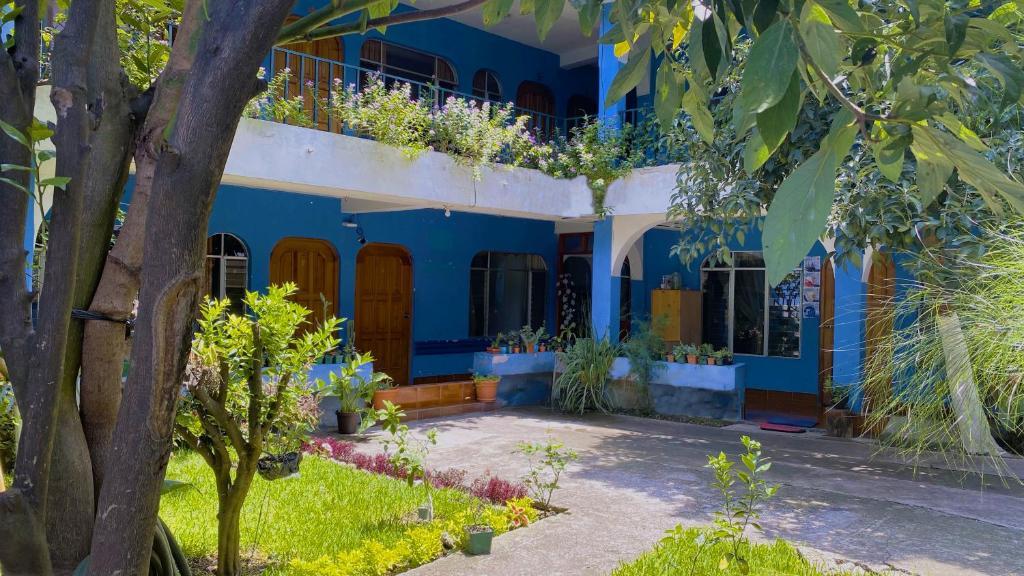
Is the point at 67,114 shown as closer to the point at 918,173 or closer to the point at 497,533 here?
the point at 918,173

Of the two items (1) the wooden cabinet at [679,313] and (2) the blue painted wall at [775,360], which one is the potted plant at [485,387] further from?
(2) the blue painted wall at [775,360]

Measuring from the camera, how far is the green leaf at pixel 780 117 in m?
0.87

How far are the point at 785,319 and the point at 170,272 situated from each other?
11.2m

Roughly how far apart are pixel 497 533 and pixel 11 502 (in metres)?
3.99

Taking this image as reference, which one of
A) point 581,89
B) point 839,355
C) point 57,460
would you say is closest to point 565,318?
point 581,89

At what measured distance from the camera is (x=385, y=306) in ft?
37.5

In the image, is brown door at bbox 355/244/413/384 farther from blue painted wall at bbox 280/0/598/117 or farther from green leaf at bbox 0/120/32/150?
green leaf at bbox 0/120/32/150

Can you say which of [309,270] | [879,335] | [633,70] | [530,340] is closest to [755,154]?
[633,70]

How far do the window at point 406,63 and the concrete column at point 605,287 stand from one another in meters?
3.27

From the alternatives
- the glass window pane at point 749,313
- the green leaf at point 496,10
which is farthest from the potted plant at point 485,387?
the green leaf at point 496,10

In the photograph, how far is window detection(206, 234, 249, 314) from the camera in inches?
375

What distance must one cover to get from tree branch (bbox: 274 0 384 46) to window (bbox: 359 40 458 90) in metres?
10.0

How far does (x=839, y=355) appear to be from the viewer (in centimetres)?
923

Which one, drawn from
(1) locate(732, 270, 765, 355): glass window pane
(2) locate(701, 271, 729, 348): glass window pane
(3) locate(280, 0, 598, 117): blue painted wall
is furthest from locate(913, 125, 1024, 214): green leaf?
(2) locate(701, 271, 729, 348): glass window pane
